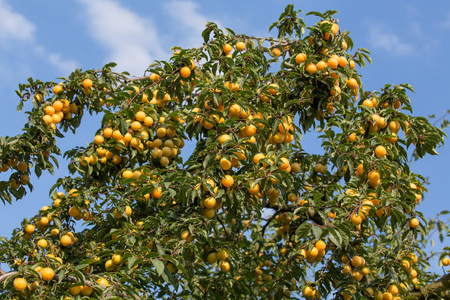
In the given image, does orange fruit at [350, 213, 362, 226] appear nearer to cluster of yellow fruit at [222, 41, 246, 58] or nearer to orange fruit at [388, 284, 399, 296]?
orange fruit at [388, 284, 399, 296]

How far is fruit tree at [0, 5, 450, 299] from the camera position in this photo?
4.05 meters

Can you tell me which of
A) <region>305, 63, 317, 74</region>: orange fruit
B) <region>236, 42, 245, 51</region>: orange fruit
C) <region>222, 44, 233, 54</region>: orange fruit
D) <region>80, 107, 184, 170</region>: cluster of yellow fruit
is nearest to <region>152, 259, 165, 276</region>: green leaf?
<region>80, 107, 184, 170</region>: cluster of yellow fruit

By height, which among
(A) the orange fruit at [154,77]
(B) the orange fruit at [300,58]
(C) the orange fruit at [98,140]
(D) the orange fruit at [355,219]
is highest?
(A) the orange fruit at [154,77]

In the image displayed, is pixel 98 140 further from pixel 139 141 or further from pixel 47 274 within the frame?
pixel 47 274

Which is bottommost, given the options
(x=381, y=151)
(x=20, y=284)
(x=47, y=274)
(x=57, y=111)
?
(x=20, y=284)

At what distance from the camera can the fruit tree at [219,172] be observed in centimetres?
405

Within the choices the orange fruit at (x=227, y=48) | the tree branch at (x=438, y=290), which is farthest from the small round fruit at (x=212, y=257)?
the orange fruit at (x=227, y=48)

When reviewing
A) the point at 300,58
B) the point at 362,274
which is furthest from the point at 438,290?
the point at 300,58

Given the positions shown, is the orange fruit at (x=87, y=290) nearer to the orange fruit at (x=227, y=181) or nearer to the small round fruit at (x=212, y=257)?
the small round fruit at (x=212, y=257)

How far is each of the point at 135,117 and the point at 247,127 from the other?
131cm

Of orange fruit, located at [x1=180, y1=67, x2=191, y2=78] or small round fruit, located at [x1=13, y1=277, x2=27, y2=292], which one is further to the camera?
orange fruit, located at [x1=180, y1=67, x2=191, y2=78]

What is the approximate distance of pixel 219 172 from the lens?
4156mm

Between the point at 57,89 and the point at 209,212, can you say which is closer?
the point at 209,212

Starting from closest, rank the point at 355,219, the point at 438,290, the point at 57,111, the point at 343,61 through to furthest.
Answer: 1. the point at 355,219
2. the point at 438,290
3. the point at 343,61
4. the point at 57,111
